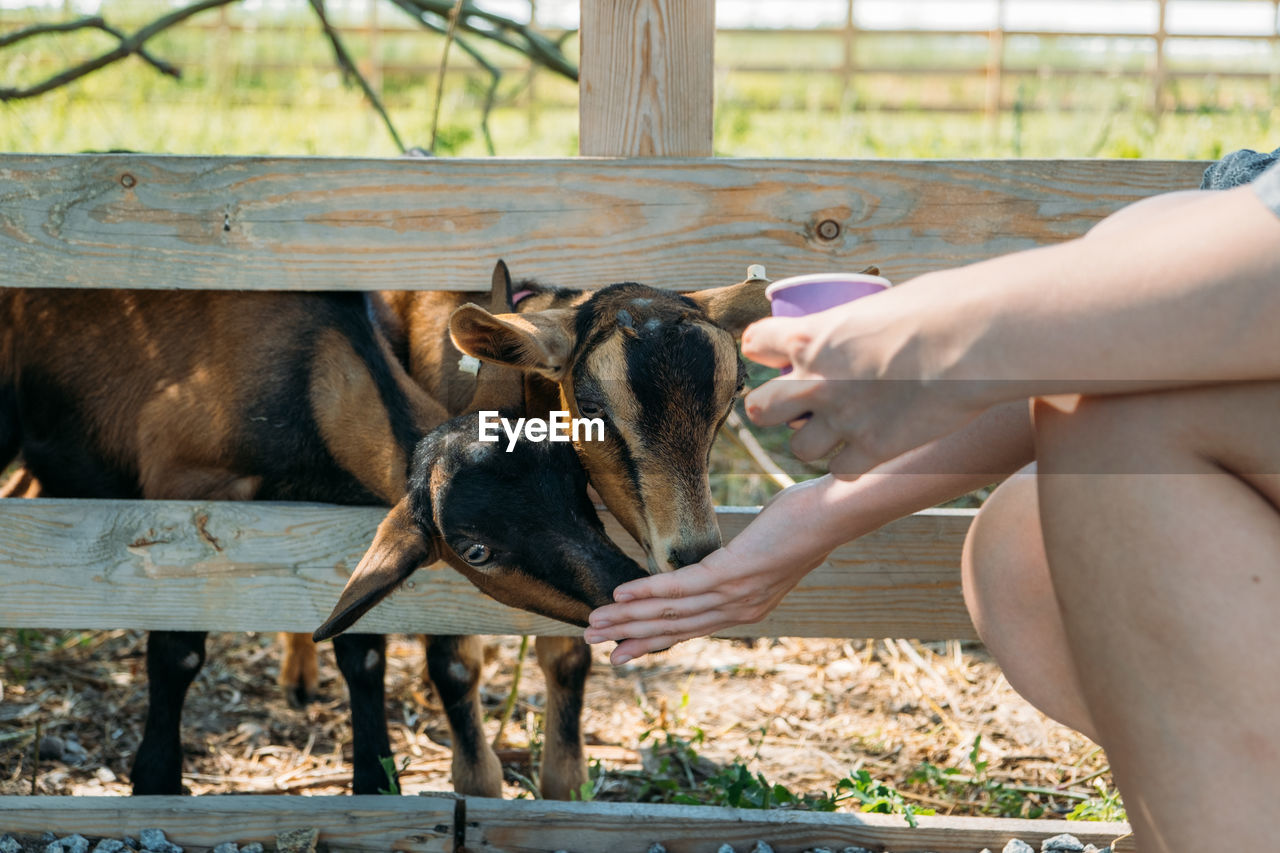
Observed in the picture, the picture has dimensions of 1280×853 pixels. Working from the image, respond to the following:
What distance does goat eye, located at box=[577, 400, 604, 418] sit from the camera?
2605 mm

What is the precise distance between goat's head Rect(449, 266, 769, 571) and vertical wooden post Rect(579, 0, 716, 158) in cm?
37

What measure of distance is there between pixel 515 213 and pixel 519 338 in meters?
0.35

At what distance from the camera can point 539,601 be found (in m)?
2.41

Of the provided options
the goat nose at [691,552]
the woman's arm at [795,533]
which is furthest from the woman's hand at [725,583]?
the goat nose at [691,552]

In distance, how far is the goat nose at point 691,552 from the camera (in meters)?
2.40

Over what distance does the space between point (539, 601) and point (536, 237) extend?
2.84 feet

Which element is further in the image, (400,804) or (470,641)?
(470,641)

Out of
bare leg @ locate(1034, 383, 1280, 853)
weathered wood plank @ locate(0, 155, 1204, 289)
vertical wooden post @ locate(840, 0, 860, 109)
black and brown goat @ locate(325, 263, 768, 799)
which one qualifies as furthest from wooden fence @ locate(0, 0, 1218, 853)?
vertical wooden post @ locate(840, 0, 860, 109)

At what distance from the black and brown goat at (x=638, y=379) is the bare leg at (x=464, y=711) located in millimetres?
803

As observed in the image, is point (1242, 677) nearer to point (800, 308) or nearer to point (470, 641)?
point (800, 308)

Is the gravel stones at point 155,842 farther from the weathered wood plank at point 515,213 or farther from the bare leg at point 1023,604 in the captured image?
the bare leg at point 1023,604

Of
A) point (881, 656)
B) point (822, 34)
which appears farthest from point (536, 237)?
point (822, 34)

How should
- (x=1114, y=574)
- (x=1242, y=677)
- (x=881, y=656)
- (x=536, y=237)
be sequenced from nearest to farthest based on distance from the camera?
(x=1242, y=677), (x=1114, y=574), (x=536, y=237), (x=881, y=656)

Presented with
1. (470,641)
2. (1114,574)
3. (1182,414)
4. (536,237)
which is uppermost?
(536,237)
